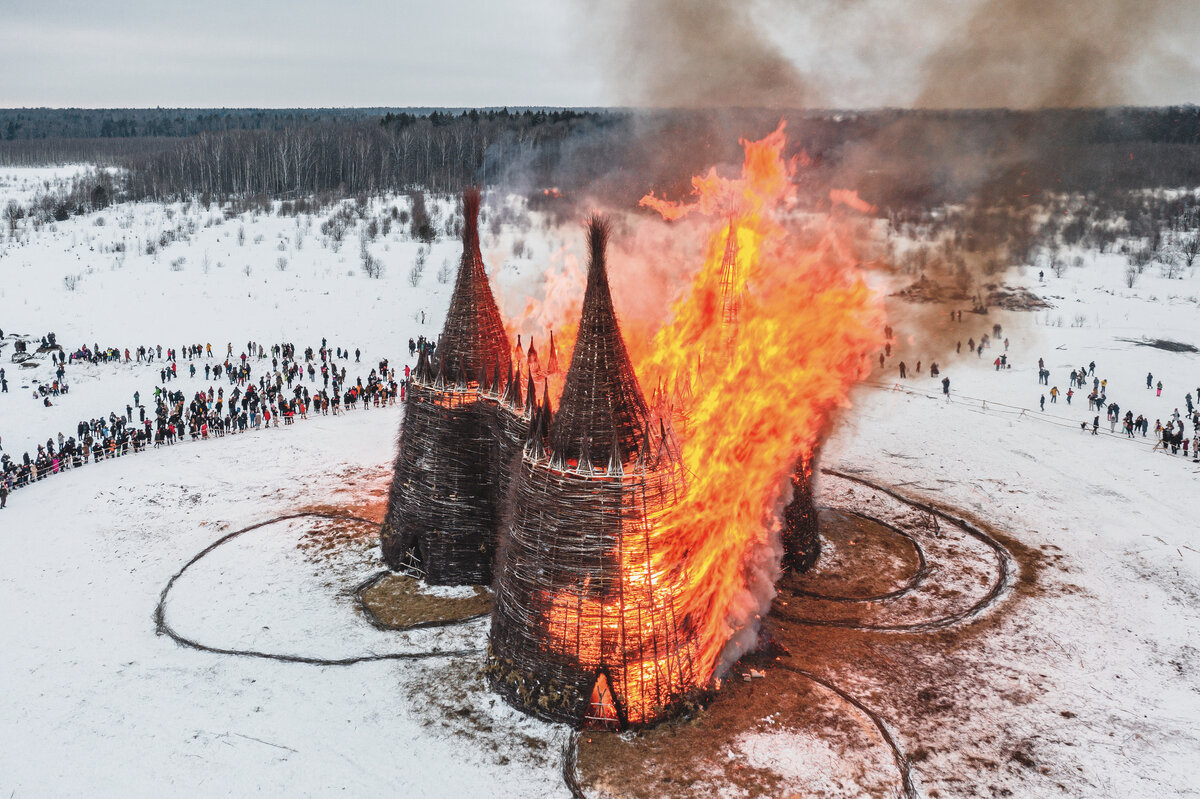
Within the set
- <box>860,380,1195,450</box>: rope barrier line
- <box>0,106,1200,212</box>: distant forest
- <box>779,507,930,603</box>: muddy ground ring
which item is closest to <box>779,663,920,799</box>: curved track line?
<box>779,507,930,603</box>: muddy ground ring

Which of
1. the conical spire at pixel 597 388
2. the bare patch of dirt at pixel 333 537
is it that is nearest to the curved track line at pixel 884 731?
the conical spire at pixel 597 388

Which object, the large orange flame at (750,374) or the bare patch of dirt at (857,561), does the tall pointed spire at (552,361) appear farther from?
the bare patch of dirt at (857,561)

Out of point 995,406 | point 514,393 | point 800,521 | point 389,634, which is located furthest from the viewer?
point 995,406

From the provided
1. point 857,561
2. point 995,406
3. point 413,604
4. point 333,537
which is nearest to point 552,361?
point 413,604

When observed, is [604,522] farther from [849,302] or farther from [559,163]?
[559,163]

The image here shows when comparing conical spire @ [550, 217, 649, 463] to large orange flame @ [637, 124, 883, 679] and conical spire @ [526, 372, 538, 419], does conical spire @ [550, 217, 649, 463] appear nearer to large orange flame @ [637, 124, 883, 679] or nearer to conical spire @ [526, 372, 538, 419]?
conical spire @ [526, 372, 538, 419]

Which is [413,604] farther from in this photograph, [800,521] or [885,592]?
[885,592]

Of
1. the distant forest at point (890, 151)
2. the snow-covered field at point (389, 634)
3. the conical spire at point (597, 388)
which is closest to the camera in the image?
the snow-covered field at point (389, 634)
